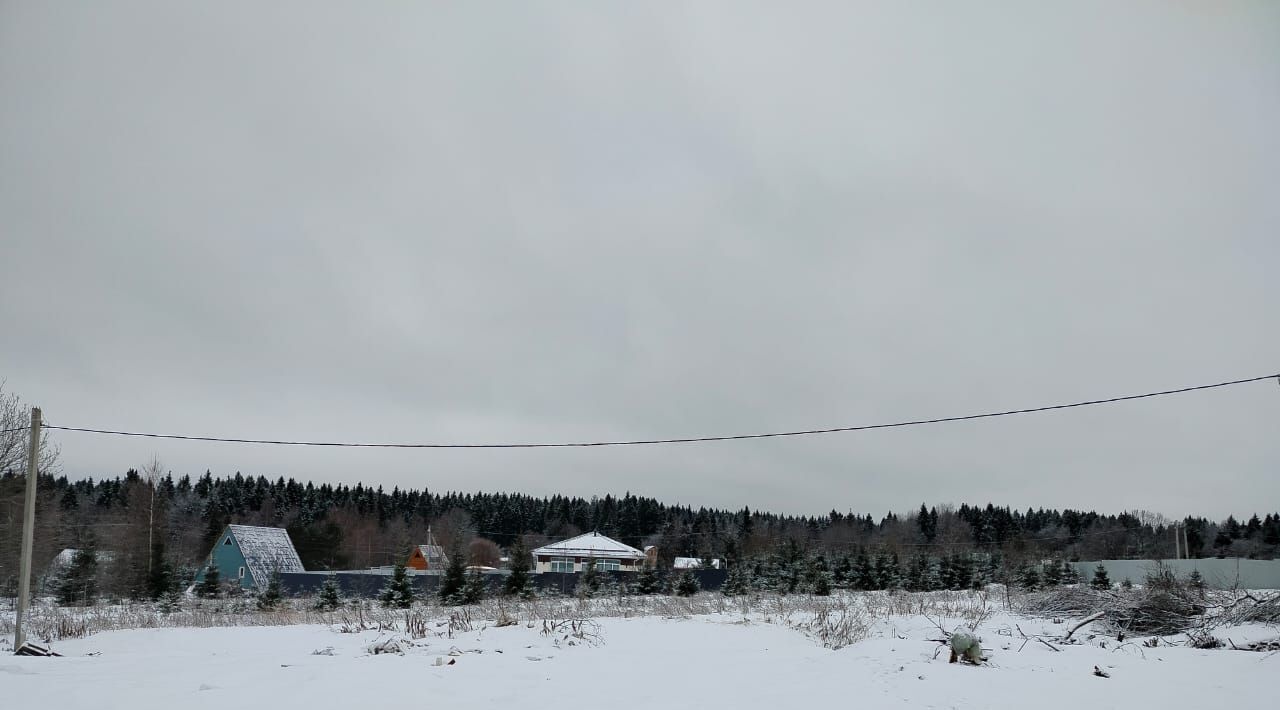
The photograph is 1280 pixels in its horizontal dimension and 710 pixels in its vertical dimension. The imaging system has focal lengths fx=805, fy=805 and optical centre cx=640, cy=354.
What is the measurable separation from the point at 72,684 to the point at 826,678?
32.8 feet

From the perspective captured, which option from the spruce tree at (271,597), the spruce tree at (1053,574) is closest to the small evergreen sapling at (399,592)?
the spruce tree at (271,597)

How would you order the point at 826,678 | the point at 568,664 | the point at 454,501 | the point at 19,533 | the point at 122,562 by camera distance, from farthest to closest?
the point at 454,501
the point at 122,562
the point at 19,533
the point at 568,664
the point at 826,678

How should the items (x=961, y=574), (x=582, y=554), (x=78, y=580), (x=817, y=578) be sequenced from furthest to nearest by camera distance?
(x=582, y=554) < (x=961, y=574) < (x=817, y=578) < (x=78, y=580)

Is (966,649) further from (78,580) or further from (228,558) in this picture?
(228,558)

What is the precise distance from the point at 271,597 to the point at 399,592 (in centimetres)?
493

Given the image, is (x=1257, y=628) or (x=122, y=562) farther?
(x=122, y=562)

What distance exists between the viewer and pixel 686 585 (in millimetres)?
40250

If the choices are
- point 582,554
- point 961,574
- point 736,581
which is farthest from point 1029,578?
point 582,554

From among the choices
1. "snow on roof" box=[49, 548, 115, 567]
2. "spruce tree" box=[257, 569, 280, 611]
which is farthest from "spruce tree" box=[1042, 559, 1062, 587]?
"snow on roof" box=[49, 548, 115, 567]

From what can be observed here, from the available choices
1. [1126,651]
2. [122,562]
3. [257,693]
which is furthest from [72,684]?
[122,562]

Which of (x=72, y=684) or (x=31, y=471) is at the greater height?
(x=31, y=471)

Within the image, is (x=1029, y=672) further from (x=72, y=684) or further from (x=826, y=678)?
(x=72, y=684)

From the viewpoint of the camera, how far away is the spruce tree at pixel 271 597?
3108cm

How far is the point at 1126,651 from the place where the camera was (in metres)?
14.7
